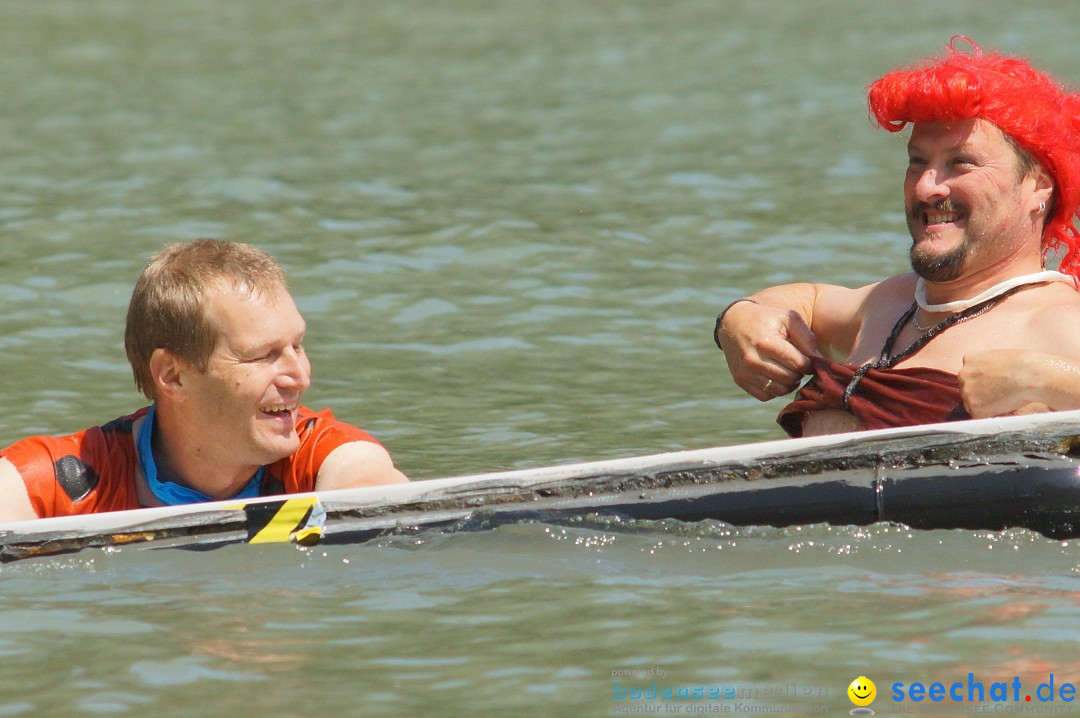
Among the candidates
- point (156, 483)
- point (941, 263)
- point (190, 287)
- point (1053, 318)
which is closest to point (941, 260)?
point (941, 263)

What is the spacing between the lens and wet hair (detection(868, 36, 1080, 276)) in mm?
5281

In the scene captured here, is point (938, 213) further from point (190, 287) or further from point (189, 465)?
point (189, 465)

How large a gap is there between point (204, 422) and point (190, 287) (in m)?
0.37

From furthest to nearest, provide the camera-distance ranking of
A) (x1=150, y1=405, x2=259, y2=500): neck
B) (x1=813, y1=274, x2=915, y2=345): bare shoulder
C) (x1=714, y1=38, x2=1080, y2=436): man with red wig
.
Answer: (x1=813, y1=274, x2=915, y2=345): bare shoulder, (x1=714, y1=38, x2=1080, y2=436): man with red wig, (x1=150, y1=405, x2=259, y2=500): neck

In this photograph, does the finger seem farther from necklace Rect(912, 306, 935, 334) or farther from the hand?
necklace Rect(912, 306, 935, 334)

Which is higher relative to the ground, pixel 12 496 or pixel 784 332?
pixel 784 332

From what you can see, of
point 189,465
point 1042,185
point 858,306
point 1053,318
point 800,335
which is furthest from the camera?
point 858,306

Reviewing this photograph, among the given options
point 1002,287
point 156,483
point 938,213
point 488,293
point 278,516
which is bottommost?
point 278,516

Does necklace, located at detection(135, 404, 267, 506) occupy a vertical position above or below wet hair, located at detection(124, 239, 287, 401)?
below

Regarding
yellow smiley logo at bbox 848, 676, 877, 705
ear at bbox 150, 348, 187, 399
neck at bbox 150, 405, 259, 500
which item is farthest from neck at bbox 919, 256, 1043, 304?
ear at bbox 150, 348, 187, 399

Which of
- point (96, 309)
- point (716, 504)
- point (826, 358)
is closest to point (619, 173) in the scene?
point (96, 309)

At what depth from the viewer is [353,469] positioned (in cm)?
488

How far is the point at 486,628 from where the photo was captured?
14.1ft

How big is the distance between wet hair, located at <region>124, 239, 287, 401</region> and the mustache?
1.94 meters
